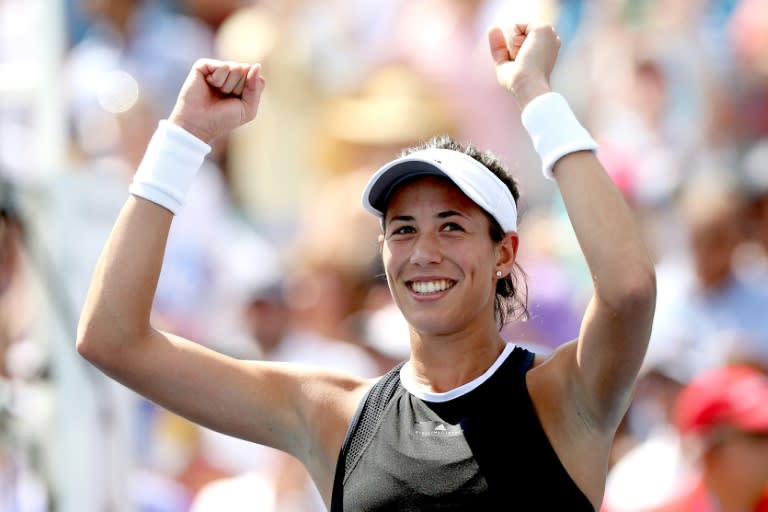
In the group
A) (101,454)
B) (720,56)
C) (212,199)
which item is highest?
(720,56)

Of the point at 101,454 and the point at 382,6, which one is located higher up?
the point at 382,6

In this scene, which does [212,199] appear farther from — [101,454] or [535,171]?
[101,454]

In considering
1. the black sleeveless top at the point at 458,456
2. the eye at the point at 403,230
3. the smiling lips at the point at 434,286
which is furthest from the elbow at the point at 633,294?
the eye at the point at 403,230

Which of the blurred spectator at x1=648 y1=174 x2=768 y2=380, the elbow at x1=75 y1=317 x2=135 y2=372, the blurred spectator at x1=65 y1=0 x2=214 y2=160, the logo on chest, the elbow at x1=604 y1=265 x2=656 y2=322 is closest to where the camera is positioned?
the elbow at x1=604 y1=265 x2=656 y2=322

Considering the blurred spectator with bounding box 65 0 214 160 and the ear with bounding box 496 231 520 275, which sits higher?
the blurred spectator with bounding box 65 0 214 160

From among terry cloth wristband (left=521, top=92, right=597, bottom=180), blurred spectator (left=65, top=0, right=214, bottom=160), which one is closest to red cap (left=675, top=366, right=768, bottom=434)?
terry cloth wristband (left=521, top=92, right=597, bottom=180)

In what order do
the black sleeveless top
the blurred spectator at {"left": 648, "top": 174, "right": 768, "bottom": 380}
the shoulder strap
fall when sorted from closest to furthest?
the black sleeveless top < the shoulder strap < the blurred spectator at {"left": 648, "top": 174, "right": 768, "bottom": 380}

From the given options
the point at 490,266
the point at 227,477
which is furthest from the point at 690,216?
the point at 490,266

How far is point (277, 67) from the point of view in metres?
7.46

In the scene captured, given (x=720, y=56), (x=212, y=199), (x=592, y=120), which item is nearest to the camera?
(x=720, y=56)

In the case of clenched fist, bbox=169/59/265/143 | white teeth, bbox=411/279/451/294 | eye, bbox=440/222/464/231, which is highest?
clenched fist, bbox=169/59/265/143

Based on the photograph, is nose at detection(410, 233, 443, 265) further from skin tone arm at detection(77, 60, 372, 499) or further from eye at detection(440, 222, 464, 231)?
skin tone arm at detection(77, 60, 372, 499)

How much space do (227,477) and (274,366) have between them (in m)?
3.08

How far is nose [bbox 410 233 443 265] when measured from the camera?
10.0 feet
